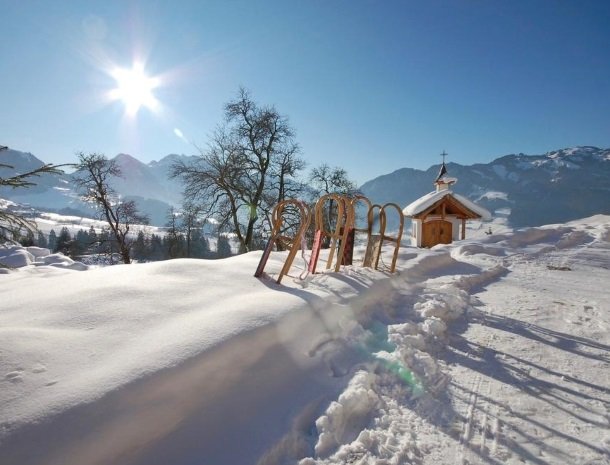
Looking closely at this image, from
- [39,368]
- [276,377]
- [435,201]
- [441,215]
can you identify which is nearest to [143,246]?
[435,201]

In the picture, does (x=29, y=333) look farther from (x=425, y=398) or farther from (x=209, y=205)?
(x=209, y=205)

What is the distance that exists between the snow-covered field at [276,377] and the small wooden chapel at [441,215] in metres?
13.6

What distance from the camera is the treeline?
1900 centimetres

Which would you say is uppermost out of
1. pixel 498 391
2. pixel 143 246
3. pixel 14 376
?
pixel 14 376

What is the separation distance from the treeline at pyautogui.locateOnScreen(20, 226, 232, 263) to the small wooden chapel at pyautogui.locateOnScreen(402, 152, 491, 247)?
37.2ft

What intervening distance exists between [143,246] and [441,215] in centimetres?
2773

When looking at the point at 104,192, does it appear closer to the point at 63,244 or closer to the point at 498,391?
the point at 63,244

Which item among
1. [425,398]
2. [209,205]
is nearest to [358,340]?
[425,398]

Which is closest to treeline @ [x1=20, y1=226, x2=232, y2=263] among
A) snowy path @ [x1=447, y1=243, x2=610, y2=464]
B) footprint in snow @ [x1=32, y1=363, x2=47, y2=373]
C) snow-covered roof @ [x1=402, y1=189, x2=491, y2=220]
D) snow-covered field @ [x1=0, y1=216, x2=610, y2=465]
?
snow-covered roof @ [x1=402, y1=189, x2=491, y2=220]

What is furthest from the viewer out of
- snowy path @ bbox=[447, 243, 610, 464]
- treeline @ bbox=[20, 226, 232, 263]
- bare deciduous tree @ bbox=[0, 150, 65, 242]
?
treeline @ bbox=[20, 226, 232, 263]

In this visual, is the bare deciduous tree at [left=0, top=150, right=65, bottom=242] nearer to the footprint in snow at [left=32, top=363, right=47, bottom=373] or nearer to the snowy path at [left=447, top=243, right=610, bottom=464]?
the footprint in snow at [left=32, top=363, right=47, bottom=373]

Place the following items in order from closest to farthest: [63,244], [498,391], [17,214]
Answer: [498,391], [17,214], [63,244]

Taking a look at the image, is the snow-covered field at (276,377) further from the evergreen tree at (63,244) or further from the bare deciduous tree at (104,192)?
the evergreen tree at (63,244)

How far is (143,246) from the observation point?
102ft
